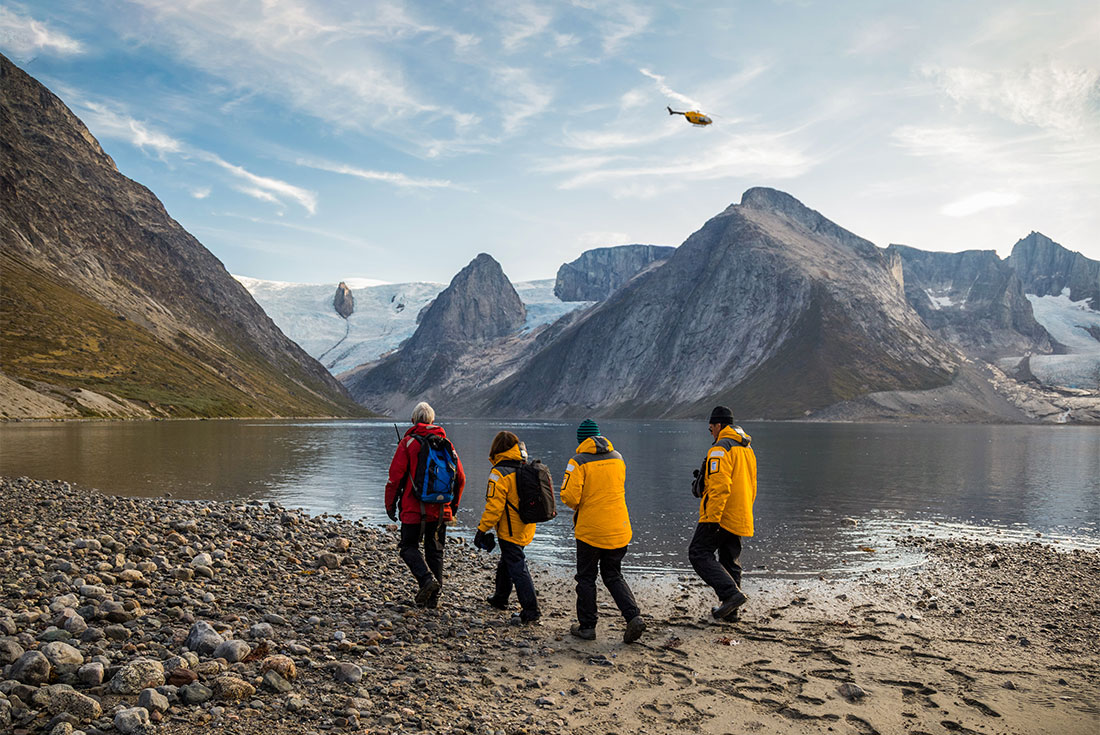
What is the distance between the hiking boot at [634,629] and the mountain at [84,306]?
113984mm

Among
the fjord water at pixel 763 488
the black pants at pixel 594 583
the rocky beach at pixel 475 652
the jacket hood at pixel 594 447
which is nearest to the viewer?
the rocky beach at pixel 475 652

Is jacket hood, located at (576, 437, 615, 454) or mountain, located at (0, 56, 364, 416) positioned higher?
mountain, located at (0, 56, 364, 416)

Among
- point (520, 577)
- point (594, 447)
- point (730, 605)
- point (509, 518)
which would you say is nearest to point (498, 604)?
point (520, 577)

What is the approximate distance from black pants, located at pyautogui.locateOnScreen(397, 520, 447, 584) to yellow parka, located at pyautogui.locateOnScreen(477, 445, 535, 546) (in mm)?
1189

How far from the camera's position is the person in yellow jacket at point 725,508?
13.6 m

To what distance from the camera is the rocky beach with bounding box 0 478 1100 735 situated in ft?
27.4

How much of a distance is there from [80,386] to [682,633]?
125 m

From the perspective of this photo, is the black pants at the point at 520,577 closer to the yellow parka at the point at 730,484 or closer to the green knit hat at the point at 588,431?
the green knit hat at the point at 588,431

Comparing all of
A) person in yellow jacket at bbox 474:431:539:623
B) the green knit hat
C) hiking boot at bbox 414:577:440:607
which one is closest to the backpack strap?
person in yellow jacket at bbox 474:431:539:623

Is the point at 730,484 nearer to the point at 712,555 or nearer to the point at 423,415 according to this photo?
the point at 712,555

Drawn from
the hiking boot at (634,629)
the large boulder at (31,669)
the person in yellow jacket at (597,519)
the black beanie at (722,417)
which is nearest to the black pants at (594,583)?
the person in yellow jacket at (597,519)

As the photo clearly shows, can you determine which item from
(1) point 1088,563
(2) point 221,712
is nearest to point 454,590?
(2) point 221,712

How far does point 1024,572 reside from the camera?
1859 centimetres

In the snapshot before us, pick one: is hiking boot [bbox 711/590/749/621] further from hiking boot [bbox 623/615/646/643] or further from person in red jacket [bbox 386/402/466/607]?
person in red jacket [bbox 386/402/466/607]
